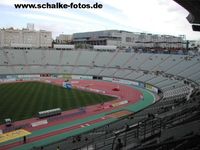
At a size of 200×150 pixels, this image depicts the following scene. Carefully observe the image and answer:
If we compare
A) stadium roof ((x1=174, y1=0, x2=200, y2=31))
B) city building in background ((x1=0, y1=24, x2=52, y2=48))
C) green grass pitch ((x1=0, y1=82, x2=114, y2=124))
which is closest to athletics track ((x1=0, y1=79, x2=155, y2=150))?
green grass pitch ((x1=0, y1=82, x2=114, y2=124))

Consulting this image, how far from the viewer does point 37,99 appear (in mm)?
42062

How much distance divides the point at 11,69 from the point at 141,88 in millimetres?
37229

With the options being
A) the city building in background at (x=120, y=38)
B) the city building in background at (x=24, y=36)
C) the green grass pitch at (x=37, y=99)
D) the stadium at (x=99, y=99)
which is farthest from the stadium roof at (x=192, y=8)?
the city building in background at (x=24, y=36)

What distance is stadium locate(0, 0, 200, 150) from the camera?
47.9 feet

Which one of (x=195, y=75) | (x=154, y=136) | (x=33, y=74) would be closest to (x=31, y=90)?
(x=33, y=74)

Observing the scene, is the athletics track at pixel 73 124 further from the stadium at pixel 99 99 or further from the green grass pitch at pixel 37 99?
the green grass pitch at pixel 37 99

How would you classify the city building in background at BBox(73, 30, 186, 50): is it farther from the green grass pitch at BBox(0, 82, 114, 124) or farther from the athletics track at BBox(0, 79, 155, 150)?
the athletics track at BBox(0, 79, 155, 150)

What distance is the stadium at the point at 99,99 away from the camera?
1460 cm

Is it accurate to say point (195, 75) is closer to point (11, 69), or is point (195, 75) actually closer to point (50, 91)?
point (50, 91)

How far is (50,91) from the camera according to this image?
4981cm

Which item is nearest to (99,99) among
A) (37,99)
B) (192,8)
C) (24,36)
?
(37,99)

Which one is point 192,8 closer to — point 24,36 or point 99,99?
point 99,99

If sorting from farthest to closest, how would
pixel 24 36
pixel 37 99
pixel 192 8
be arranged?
pixel 24 36 < pixel 37 99 < pixel 192 8

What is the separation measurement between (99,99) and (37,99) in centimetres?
1086
